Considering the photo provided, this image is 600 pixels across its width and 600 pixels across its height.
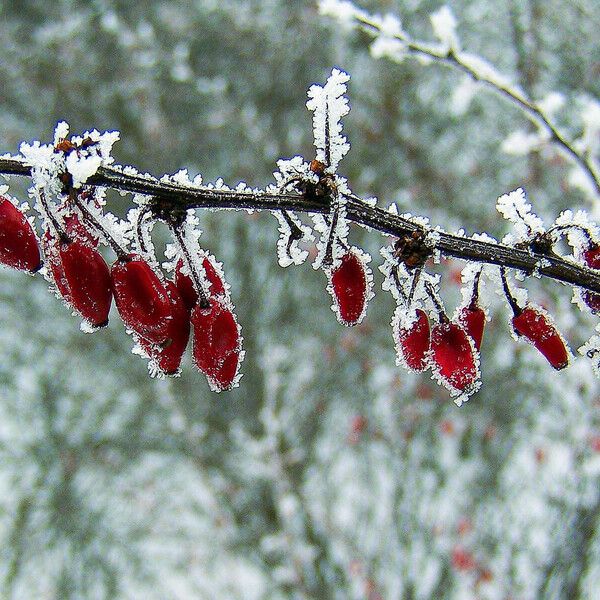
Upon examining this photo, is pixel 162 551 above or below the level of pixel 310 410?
below

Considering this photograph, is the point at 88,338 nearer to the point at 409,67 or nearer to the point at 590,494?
the point at 409,67

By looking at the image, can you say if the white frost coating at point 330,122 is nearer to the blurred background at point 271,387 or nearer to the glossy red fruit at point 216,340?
the glossy red fruit at point 216,340

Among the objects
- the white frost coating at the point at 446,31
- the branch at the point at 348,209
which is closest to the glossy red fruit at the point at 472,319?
the branch at the point at 348,209

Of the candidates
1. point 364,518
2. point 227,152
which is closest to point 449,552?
point 364,518

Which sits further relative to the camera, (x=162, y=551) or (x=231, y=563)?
(x=162, y=551)

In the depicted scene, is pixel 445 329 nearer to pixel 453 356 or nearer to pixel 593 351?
pixel 453 356

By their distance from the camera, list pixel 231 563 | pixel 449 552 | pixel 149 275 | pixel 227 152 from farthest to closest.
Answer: pixel 227 152 → pixel 231 563 → pixel 449 552 → pixel 149 275

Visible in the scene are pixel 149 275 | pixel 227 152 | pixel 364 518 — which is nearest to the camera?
pixel 149 275

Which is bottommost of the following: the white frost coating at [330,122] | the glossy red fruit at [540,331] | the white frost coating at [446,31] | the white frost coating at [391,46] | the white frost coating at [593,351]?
the white frost coating at [593,351]
